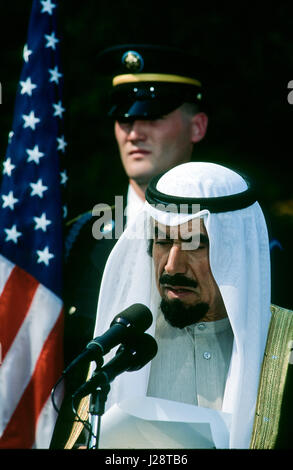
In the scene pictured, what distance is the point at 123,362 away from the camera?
1921mm

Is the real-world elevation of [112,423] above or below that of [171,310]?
below

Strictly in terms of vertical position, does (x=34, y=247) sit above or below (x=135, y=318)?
above

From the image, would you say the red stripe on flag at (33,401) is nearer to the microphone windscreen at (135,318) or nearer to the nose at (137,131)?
the nose at (137,131)

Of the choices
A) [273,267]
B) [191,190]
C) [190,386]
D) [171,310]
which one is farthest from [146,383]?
[273,267]

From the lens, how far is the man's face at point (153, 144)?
3807 mm

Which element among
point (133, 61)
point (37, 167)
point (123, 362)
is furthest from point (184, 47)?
point (123, 362)

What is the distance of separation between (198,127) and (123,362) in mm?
2479

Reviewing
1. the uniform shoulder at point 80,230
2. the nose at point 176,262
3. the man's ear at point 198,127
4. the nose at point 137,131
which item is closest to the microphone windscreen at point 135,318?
the nose at point 176,262

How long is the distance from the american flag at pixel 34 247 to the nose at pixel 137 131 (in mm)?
462

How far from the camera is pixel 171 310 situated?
254 centimetres

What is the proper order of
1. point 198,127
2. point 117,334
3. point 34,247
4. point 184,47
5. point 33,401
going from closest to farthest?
point 117,334
point 33,401
point 34,247
point 198,127
point 184,47

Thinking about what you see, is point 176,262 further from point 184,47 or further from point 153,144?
point 184,47

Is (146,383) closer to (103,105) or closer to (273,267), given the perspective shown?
(273,267)

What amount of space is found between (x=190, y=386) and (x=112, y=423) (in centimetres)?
47
